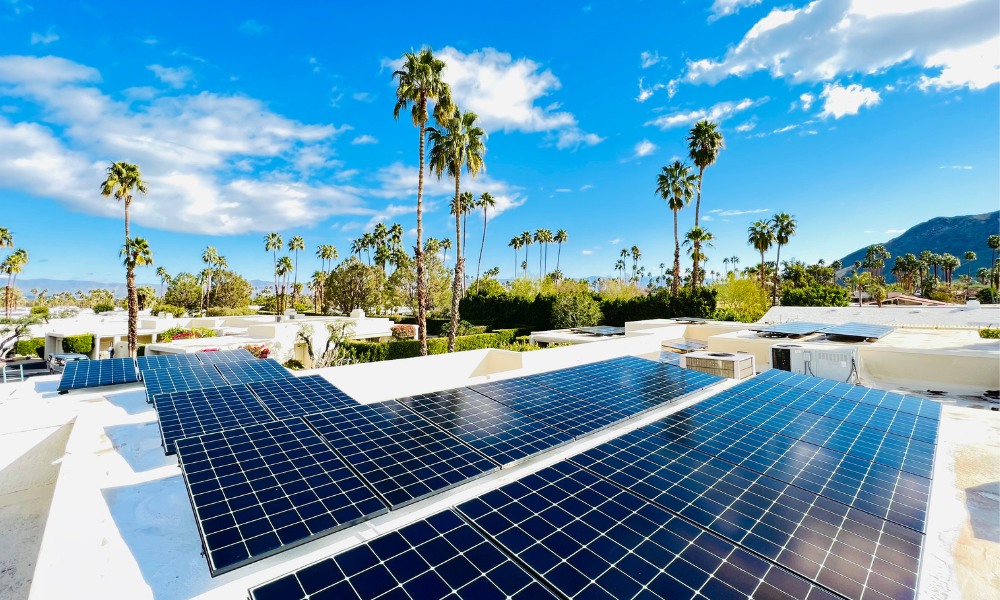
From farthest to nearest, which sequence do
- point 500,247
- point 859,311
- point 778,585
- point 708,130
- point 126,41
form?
1. point 500,247
2. point 708,130
3. point 859,311
4. point 126,41
5. point 778,585

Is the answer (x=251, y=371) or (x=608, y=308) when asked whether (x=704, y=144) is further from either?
(x=251, y=371)

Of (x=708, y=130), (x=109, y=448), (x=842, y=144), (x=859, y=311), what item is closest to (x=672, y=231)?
(x=708, y=130)

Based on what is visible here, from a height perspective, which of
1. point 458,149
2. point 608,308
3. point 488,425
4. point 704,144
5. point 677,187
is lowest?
point 488,425

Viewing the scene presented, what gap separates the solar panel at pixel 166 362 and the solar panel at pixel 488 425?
671 cm

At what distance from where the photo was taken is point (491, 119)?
2702cm

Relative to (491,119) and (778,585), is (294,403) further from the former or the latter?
(491,119)

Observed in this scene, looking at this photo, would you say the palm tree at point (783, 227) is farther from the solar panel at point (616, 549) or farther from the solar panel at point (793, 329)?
the solar panel at point (616, 549)

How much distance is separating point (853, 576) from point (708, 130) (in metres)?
46.1

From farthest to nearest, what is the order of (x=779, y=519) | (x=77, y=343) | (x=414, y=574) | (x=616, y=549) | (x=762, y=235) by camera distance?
(x=762, y=235) → (x=77, y=343) → (x=779, y=519) → (x=616, y=549) → (x=414, y=574)

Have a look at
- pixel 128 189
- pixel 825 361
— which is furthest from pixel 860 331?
pixel 128 189

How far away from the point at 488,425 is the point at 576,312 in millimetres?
31964

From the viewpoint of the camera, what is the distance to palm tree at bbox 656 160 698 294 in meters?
41.5

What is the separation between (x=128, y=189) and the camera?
2827 centimetres

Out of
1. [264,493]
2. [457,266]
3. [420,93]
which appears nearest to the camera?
[264,493]
